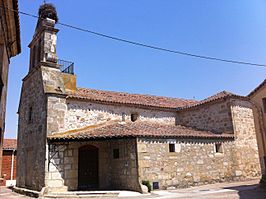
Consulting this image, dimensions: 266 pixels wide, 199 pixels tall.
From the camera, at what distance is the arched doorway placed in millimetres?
13320

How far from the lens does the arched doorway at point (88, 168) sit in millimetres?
13320

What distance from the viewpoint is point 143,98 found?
18.4 meters

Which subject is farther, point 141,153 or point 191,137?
point 191,137

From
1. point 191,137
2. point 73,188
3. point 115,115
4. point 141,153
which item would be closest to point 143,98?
point 115,115

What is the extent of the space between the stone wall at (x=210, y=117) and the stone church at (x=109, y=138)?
0.06 meters

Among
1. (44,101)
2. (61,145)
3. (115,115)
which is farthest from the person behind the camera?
(115,115)

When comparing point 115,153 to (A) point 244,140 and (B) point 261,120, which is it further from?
(A) point 244,140

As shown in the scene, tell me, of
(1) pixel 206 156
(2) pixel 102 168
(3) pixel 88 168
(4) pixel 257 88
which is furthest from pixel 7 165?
(4) pixel 257 88

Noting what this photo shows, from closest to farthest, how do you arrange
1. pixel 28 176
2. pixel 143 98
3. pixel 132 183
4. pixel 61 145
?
1. pixel 132 183
2. pixel 61 145
3. pixel 28 176
4. pixel 143 98

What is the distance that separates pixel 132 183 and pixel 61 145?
12.8 ft

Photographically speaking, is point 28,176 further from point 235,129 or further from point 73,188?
point 235,129

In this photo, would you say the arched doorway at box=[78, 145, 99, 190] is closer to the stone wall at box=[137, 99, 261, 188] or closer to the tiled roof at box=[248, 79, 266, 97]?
A: the stone wall at box=[137, 99, 261, 188]

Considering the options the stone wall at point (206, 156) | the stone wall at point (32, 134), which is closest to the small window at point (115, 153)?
the stone wall at point (206, 156)

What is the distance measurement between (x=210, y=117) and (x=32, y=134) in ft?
35.8
